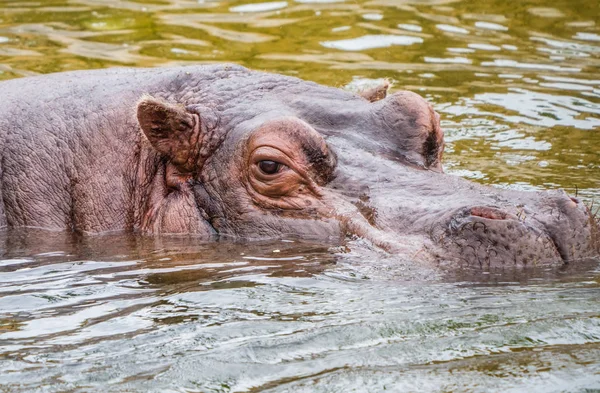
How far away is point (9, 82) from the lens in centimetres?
838

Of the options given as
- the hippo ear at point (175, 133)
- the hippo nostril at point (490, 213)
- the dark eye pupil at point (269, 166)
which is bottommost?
the hippo nostril at point (490, 213)

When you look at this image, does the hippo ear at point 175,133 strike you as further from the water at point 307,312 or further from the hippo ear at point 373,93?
the hippo ear at point 373,93

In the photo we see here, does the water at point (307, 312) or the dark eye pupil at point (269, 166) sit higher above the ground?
the dark eye pupil at point (269, 166)

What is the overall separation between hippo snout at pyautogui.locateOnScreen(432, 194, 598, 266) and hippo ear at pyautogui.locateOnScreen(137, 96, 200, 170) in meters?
2.02

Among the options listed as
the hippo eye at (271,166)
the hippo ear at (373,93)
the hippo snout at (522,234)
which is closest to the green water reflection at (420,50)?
the hippo ear at (373,93)

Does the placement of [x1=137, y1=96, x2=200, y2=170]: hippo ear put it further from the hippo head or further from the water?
the water

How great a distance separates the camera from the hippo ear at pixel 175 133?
7.30 m

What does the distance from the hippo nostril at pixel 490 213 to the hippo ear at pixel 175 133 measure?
7.11 ft

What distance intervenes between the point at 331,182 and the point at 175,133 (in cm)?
113

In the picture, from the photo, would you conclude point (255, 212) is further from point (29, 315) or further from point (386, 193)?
point (29, 315)

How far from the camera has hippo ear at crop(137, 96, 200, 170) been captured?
730 cm

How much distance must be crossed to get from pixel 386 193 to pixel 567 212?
3.83ft

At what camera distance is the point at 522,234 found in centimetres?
593

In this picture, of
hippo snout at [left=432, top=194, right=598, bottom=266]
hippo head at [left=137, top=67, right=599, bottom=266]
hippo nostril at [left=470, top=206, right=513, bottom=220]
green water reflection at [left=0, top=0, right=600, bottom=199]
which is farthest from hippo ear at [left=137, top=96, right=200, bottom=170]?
green water reflection at [left=0, top=0, right=600, bottom=199]
